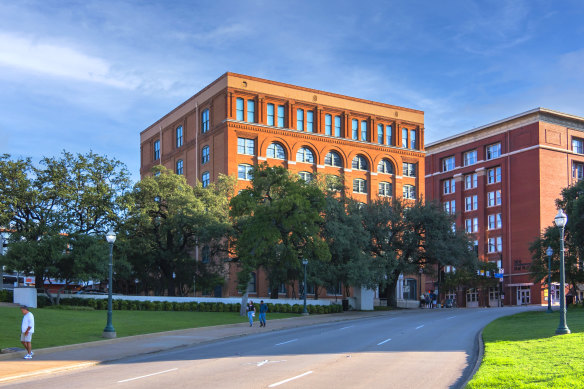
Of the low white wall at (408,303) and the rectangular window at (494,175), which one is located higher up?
the rectangular window at (494,175)

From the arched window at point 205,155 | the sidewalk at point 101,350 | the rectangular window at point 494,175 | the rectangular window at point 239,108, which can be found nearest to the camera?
the sidewalk at point 101,350

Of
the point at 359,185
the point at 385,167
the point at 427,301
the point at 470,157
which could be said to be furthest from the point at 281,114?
the point at 470,157

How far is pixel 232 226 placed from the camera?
173ft

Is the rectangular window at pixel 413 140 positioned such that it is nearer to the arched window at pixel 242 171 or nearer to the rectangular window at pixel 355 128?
the rectangular window at pixel 355 128

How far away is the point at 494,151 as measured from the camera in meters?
101

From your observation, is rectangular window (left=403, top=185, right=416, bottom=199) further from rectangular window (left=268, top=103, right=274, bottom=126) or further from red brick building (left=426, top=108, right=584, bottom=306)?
rectangular window (left=268, top=103, right=274, bottom=126)

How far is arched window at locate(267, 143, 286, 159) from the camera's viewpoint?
70250 millimetres

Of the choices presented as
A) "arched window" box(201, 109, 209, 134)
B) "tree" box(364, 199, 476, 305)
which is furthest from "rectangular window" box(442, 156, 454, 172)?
"arched window" box(201, 109, 209, 134)

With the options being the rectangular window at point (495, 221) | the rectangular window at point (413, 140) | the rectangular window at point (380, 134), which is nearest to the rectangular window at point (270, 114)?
the rectangular window at point (380, 134)

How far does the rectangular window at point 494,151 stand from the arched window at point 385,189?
2888cm

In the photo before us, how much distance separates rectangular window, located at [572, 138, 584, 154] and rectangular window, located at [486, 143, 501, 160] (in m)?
10.4

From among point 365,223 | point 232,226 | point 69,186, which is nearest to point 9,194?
point 69,186

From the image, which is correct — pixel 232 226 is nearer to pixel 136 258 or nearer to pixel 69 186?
pixel 136 258

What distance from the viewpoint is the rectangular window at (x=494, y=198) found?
324ft
